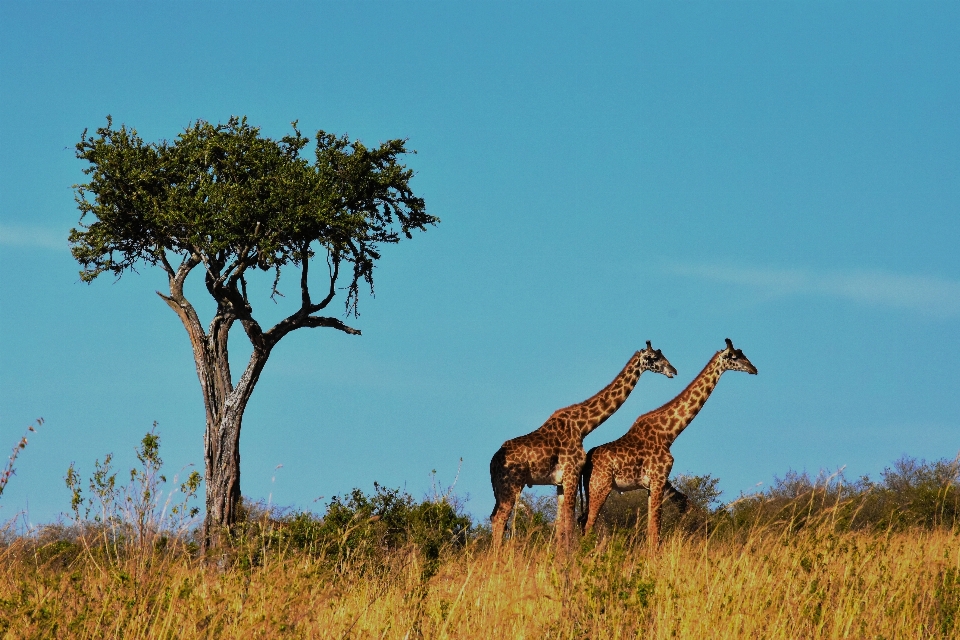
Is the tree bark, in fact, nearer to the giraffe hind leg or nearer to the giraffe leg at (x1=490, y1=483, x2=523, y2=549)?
the giraffe leg at (x1=490, y1=483, x2=523, y2=549)

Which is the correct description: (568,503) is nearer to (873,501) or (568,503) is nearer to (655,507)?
(655,507)

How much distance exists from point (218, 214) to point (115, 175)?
8.79ft

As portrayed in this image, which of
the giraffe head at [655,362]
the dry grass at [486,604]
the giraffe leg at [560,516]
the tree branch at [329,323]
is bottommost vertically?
the dry grass at [486,604]

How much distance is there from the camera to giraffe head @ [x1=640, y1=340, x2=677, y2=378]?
19672 mm

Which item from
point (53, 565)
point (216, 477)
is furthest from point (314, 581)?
point (216, 477)

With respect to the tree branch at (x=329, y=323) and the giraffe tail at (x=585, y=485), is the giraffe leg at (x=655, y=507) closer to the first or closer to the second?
the giraffe tail at (x=585, y=485)

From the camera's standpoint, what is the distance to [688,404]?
1925 cm

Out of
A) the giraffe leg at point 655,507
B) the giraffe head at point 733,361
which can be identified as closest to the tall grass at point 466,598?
the giraffe leg at point 655,507

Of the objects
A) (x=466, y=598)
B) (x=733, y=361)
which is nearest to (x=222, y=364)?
(x=733, y=361)

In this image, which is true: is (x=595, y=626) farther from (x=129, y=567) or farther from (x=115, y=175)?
(x=115, y=175)

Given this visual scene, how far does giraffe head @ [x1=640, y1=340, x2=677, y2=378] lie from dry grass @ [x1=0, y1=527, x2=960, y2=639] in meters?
8.93

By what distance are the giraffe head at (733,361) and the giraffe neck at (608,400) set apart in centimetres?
158

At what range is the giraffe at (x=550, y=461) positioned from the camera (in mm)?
18406

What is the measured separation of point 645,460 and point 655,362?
7.57 feet
